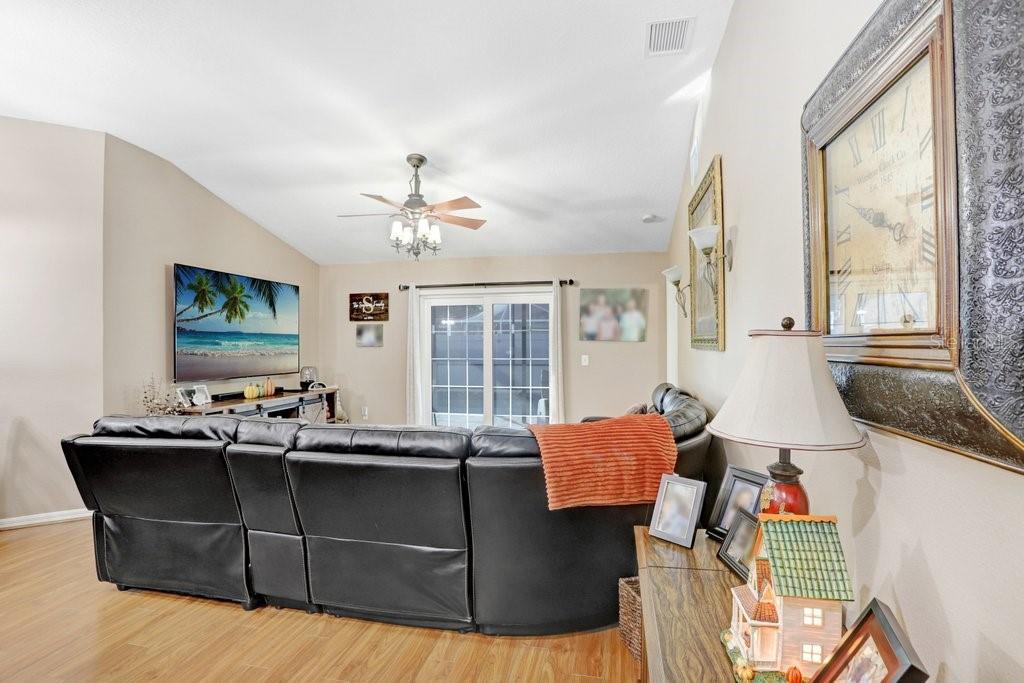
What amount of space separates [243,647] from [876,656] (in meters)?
2.27

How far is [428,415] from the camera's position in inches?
239

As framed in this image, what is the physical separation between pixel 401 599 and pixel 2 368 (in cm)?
344

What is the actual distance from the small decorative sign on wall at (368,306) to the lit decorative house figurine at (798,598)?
5728 millimetres

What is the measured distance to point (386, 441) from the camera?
1993 mm

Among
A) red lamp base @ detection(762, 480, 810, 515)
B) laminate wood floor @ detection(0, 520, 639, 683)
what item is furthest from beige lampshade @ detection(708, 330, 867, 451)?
laminate wood floor @ detection(0, 520, 639, 683)

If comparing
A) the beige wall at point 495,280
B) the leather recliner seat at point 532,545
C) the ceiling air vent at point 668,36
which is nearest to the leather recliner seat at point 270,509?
the leather recliner seat at point 532,545

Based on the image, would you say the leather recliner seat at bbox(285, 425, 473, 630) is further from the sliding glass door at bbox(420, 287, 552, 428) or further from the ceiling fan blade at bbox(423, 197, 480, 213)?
the sliding glass door at bbox(420, 287, 552, 428)

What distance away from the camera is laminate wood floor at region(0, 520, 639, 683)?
1.84m

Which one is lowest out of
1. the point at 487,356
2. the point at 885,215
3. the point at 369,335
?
the point at 487,356

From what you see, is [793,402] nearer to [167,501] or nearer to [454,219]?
[167,501]

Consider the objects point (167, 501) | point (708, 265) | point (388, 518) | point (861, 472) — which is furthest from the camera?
point (708, 265)

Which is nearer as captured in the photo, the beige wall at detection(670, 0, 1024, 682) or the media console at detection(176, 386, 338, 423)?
the beige wall at detection(670, 0, 1024, 682)

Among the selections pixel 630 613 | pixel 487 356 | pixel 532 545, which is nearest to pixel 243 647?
pixel 532 545

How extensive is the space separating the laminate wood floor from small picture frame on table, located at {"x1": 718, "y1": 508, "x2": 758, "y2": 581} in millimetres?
875
